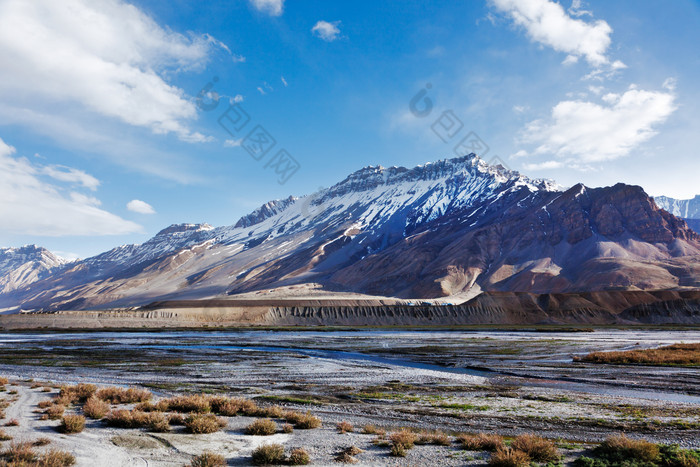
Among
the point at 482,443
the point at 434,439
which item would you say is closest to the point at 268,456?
the point at 434,439

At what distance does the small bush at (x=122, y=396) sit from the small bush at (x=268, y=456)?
941cm

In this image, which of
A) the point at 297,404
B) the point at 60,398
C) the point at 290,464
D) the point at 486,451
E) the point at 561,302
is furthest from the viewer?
the point at 561,302

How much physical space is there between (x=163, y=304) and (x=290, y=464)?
13754 cm

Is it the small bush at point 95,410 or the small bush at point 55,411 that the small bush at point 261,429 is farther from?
the small bush at point 55,411

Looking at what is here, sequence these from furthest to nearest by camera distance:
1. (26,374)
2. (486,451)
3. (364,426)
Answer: (26,374) < (364,426) < (486,451)

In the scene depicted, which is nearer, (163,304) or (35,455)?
(35,455)

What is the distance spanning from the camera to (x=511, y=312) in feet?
387

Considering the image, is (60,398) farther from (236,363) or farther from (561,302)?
(561,302)

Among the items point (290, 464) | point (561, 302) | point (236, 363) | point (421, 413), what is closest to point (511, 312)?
point (561, 302)

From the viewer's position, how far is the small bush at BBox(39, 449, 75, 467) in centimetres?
934

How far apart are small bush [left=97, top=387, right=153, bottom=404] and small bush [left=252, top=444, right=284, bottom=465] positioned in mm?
9410

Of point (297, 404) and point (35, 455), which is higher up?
point (35, 455)

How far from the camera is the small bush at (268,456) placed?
1055 centimetres

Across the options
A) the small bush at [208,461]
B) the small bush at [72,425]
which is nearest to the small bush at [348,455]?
the small bush at [208,461]
